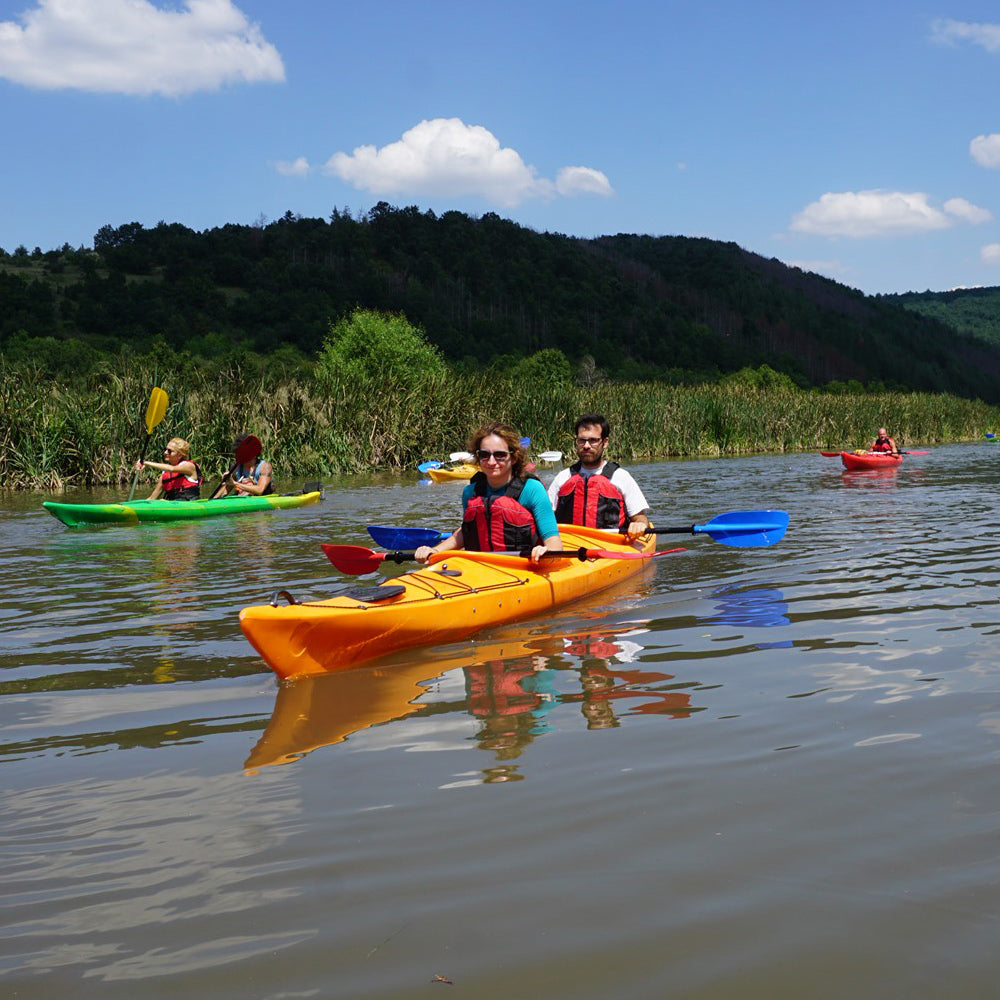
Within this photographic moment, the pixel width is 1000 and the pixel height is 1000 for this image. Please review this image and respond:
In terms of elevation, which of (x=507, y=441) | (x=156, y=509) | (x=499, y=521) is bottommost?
(x=156, y=509)

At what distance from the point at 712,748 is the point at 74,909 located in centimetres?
193

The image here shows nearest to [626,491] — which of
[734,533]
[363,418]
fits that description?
[734,533]

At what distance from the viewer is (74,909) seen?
2.34 m

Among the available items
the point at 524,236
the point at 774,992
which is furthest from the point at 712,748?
the point at 524,236

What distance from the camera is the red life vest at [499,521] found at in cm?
607

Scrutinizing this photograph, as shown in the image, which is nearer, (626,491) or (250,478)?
(626,491)

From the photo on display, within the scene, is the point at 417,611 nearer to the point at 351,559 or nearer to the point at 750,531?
the point at 351,559

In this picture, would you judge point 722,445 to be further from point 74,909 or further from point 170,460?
point 74,909

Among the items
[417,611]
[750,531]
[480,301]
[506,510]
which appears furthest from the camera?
[480,301]

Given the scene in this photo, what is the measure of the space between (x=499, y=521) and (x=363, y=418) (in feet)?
47.6

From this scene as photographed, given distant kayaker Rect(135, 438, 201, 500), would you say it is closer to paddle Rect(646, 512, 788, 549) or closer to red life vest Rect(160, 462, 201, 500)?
red life vest Rect(160, 462, 201, 500)

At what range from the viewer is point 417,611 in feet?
16.8

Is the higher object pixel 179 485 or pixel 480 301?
pixel 480 301

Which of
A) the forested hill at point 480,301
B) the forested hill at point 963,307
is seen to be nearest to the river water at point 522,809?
the forested hill at point 480,301
